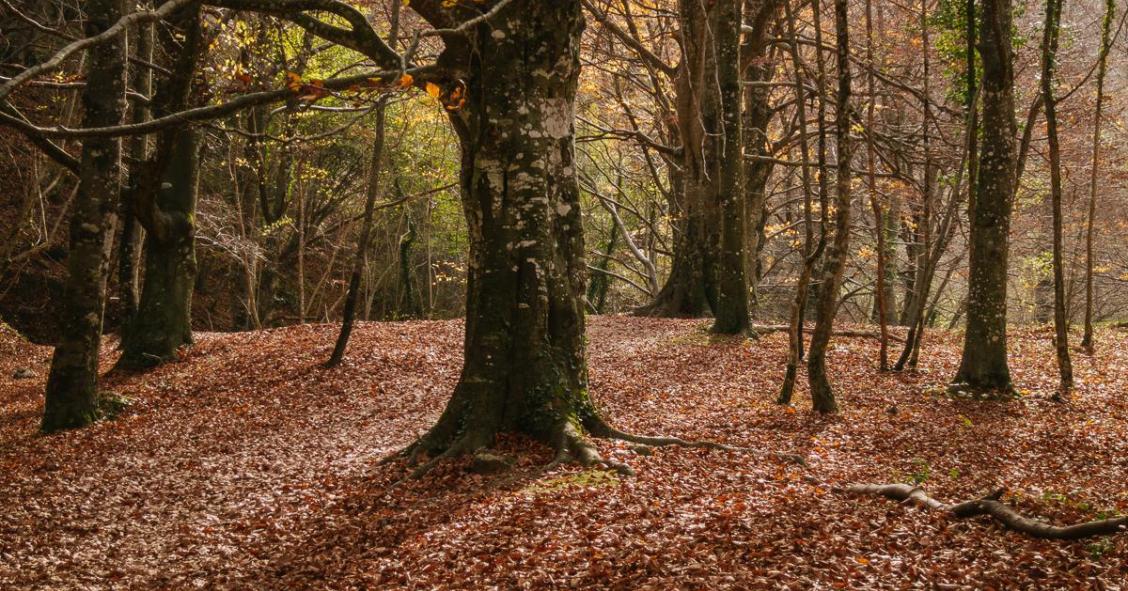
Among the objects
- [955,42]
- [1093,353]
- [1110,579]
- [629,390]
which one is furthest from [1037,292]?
[1110,579]

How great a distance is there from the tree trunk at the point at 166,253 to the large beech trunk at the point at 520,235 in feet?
23.3

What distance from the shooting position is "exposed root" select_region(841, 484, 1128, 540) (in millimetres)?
4711

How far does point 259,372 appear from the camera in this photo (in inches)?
498

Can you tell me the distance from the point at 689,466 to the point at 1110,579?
3.46 metres

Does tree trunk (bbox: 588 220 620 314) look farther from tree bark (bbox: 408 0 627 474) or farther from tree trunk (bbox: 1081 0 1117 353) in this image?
tree bark (bbox: 408 0 627 474)

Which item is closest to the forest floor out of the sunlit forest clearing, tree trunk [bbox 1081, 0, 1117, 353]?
the sunlit forest clearing

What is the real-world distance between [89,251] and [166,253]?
11.6 ft

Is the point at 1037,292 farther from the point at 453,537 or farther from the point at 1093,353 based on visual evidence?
the point at 453,537

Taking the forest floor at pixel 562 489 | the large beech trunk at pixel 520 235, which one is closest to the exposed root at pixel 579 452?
the large beech trunk at pixel 520 235

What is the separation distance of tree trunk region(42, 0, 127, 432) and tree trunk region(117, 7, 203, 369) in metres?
1.90

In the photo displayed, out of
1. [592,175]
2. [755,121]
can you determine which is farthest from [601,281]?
[755,121]

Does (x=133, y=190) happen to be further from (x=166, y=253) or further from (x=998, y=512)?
(x=998, y=512)

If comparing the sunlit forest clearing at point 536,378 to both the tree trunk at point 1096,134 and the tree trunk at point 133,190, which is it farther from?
the tree trunk at point 1096,134

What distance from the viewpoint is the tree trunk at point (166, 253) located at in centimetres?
1261
